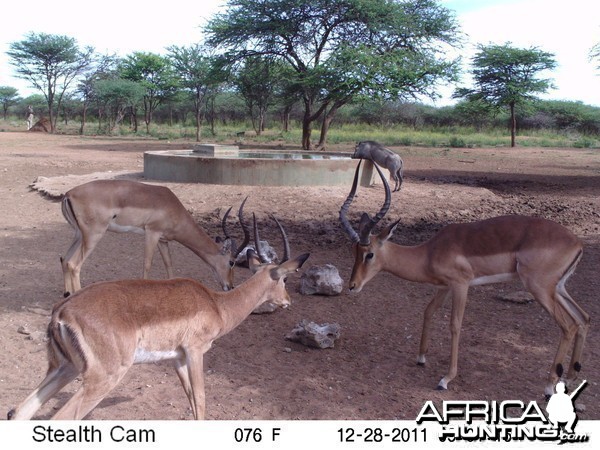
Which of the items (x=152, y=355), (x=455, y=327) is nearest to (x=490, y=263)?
(x=455, y=327)

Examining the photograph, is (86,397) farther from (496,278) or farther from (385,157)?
(385,157)

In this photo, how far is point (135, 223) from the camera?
23.4 ft

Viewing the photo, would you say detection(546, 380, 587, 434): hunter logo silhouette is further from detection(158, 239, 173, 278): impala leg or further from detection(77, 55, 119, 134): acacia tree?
detection(77, 55, 119, 134): acacia tree

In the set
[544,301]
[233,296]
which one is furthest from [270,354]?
[544,301]

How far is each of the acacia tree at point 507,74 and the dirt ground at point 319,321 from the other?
2423 centimetres

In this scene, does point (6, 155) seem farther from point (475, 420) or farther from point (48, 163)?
point (475, 420)

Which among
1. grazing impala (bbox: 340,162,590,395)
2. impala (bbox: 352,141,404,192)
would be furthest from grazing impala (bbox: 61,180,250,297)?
impala (bbox: 352,141,404,192)

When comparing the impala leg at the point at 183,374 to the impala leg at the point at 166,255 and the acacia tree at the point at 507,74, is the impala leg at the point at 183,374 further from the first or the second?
the acacia tree at the point at 507,74

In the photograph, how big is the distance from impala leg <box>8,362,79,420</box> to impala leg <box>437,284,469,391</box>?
251 cm

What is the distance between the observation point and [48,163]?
18500 mm

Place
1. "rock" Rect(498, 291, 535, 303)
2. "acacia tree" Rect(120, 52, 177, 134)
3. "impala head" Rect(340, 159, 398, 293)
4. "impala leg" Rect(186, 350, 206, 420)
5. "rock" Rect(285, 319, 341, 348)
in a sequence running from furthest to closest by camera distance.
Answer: "acacia tree" Rect(120, 52, 177, 134) < "rock" Rect(498, 291, 535, 303) < "rock" Rect(285, 319, 341, 348) < "impala head" Rect(340, 159, 398, 293) < "impala leg" Rect(186, 350, 206, 420)

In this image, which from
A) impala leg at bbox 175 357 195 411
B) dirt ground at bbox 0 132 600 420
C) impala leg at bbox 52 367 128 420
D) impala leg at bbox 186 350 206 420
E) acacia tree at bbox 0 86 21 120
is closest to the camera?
impala leg at bbox 52 367 128 420

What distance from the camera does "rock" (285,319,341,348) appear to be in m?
5.48

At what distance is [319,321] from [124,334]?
2.87 m
